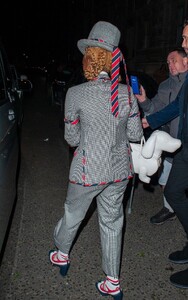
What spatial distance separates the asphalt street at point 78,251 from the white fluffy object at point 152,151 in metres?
0.90

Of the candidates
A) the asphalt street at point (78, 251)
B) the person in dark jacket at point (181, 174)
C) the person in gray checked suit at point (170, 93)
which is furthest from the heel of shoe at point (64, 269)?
the person in gray checked suit at point (170, 93)

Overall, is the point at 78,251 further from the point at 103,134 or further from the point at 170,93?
the point at 170,93

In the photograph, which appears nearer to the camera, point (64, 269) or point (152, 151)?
point (152, 151)

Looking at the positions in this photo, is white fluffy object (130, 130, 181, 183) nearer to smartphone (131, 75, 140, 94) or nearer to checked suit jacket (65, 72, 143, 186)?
checked suit jacket (65, 72, 143, 186)

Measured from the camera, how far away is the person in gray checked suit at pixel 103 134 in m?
2.07

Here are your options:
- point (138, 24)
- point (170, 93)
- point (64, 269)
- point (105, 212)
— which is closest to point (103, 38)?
point (105, 212)

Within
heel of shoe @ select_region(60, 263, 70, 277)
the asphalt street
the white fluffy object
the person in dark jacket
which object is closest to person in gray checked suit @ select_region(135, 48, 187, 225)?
the asphalt street

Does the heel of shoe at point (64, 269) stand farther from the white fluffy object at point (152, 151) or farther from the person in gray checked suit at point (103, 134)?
the white fluffy object at point (152, 151)

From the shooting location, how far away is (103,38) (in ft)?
6.81

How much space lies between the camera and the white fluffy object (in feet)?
8.21

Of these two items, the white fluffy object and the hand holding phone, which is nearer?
the white fluffy object

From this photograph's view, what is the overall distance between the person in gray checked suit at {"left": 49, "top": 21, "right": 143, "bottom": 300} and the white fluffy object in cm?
21

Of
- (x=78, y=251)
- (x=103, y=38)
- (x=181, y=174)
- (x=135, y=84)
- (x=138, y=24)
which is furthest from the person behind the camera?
(x=138, y=24)

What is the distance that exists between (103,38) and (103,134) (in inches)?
24.1
